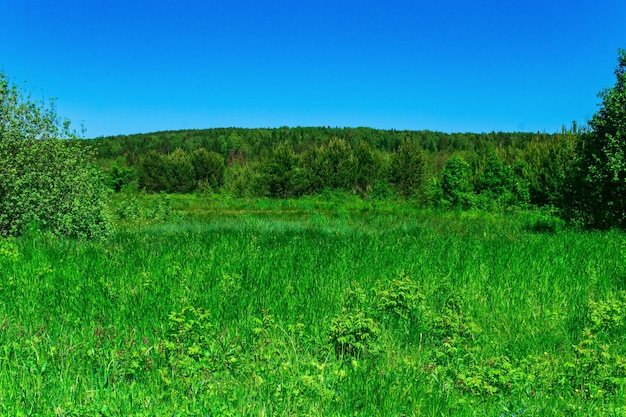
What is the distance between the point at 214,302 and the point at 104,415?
2.89 meters

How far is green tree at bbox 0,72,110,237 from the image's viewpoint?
467 inches

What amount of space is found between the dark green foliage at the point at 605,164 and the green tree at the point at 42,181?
50.5ft

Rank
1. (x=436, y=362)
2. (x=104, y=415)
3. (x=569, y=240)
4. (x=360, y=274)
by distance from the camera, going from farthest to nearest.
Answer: (x=569, y=240) → (x=360, y=274) → (x=436, y=362) → (x=104, y=415)

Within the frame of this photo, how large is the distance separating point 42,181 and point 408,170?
144ft

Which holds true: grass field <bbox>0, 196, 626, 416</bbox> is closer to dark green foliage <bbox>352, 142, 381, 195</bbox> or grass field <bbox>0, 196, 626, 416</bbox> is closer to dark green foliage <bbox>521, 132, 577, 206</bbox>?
dark green foliage <bbox>521, 132, 577, 206</bbox>

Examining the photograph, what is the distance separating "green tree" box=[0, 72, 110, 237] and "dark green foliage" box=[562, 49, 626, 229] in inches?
606

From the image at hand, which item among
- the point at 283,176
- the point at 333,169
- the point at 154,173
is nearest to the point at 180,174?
the point at 154,173

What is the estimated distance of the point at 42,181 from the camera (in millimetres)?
12234

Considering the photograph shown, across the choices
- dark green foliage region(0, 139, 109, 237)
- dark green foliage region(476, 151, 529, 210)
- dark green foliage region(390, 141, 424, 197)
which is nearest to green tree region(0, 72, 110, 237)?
dark green foliage region(0, 139, 109, 237)

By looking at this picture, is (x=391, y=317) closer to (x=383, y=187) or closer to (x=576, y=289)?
(x=576, y=289)

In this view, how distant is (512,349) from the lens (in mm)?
5012

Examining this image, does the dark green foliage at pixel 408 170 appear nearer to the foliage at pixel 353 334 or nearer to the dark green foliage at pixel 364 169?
the dark green foliage at pixel 364 169

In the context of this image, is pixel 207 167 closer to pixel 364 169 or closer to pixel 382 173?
pixel 364 169

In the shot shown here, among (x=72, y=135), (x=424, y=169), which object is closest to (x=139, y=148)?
(x=424, y=169)
